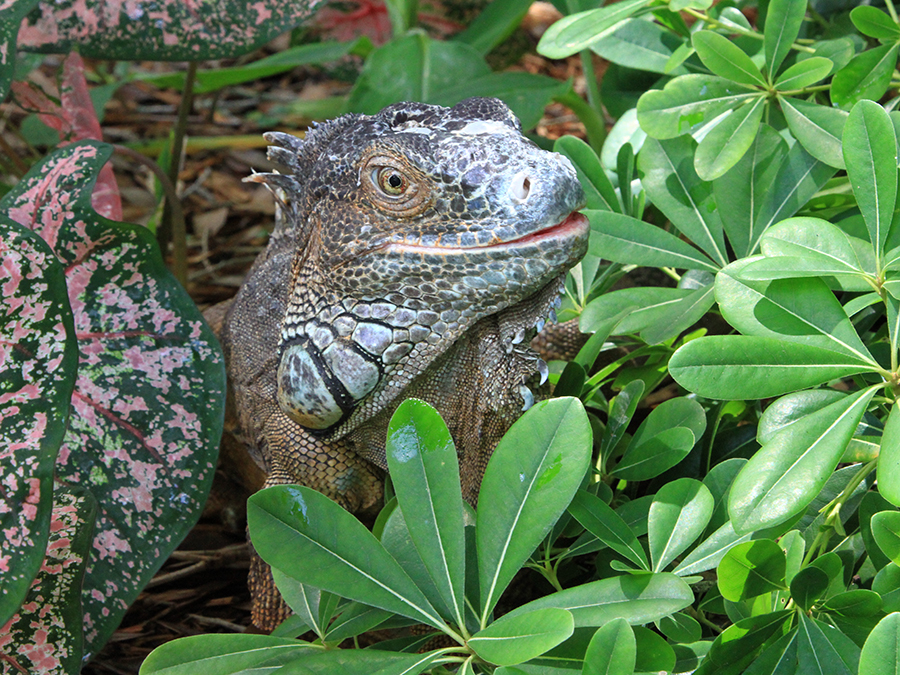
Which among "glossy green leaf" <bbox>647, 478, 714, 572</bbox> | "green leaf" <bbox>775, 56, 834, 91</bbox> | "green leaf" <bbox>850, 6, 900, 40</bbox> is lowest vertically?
"glossy green leaf" <bbox>647, 478, 714, 572</bbox>

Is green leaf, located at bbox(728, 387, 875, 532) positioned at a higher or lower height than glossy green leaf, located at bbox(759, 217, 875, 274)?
lower

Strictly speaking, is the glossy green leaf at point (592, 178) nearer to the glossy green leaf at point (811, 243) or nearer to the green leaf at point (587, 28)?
the green leaf at point (587, 28)

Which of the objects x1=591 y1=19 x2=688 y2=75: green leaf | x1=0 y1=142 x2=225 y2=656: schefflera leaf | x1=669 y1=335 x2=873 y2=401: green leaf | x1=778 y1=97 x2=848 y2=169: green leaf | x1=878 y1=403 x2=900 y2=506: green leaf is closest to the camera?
x1=878 y1=403 x2=900 y2=506: green leaf

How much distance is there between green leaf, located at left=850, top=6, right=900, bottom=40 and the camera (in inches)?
80.5

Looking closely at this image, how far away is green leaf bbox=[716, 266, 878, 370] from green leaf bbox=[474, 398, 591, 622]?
12.9 inches

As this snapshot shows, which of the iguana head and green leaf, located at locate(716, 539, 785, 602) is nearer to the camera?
green leaf, located at locate(716, 539, 785, 602)

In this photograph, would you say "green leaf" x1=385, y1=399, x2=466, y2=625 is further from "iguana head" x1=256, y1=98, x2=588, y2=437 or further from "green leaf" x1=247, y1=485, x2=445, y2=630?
"iguana head" x1=256, y1=98, x2=588, y2=437

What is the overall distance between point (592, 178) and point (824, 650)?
50.2 inches

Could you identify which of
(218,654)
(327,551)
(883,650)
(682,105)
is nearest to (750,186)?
(682,105)

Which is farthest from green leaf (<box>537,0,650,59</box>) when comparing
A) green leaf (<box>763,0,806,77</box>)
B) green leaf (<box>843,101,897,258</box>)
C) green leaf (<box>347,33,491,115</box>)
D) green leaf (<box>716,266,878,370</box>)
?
green leaf (<box>347,33,491,115</box>)

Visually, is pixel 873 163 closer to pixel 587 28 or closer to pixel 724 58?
pixel 724 58

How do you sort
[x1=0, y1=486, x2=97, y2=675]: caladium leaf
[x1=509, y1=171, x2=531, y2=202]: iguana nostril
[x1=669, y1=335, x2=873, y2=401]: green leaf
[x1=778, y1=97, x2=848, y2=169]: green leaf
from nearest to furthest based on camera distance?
[x1=669, y1=335, x2=873, y2=401]: green leaf, [x1=509, y1=171, x2=531, y2=202]: iguana nostril, [x1=0, y1=486, x2=97, y2=675]: caladium leaf, [x1=778, y1=97, x2=848, y2=169]: green leaf

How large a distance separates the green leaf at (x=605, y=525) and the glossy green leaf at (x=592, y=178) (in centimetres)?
86

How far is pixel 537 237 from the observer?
5.82 ft
